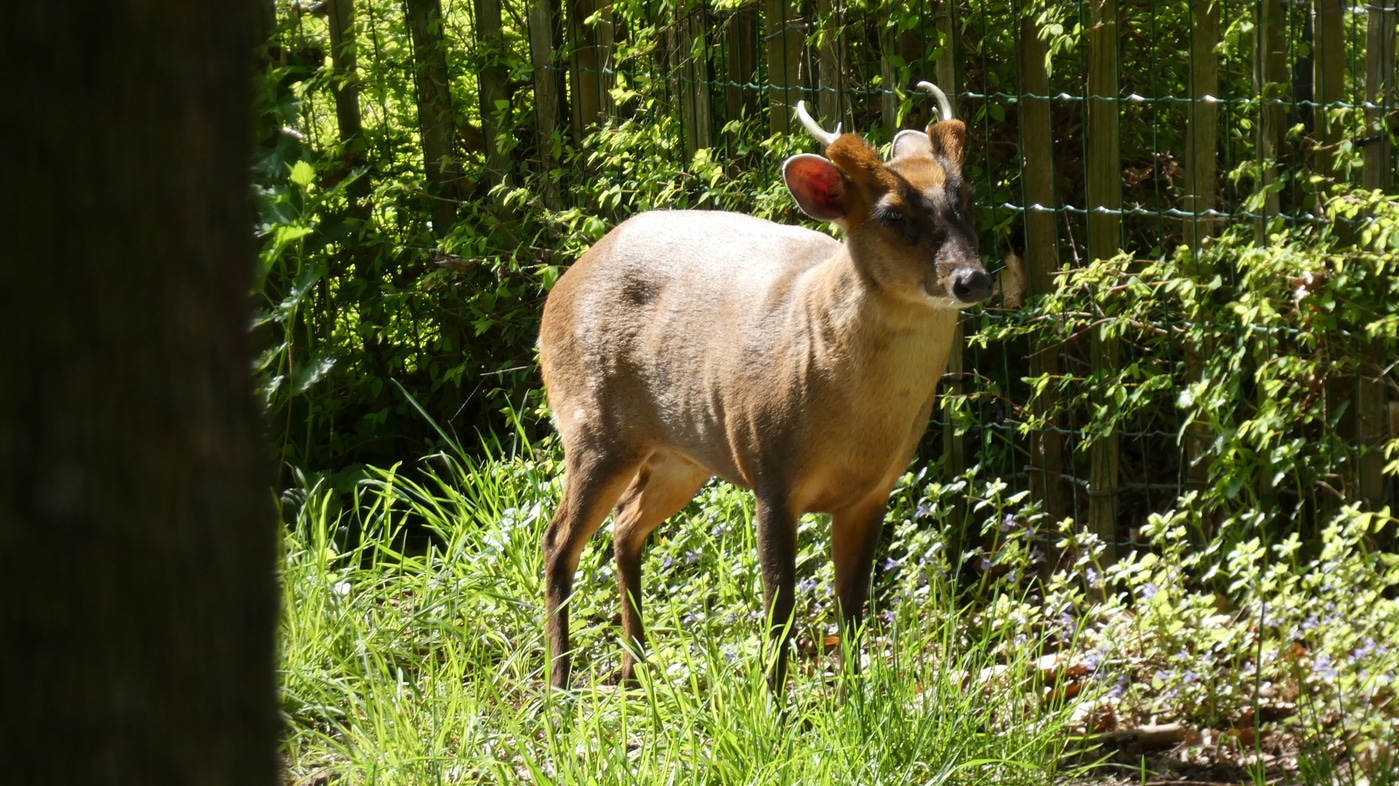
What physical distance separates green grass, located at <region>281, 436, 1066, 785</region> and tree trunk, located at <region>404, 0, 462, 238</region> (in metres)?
1.91

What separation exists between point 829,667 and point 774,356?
4.13 feet

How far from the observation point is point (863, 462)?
4.01 metres

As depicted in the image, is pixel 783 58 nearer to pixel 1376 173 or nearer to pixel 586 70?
pixel 586 70

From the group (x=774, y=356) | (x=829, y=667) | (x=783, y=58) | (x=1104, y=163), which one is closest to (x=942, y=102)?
(x=774, y=356)

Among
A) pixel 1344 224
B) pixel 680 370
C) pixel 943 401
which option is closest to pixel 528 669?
pixel 680 370

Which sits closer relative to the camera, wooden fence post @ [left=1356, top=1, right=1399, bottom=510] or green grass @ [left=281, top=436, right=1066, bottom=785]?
green grass @ [left=281, top=436, right=1066, bottom=785]

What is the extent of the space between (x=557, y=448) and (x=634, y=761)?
8.09ft

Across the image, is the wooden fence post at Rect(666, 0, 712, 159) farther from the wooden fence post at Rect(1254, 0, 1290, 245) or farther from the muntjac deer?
the wooden fence post at Rect(1254, 0, 1290, 245)

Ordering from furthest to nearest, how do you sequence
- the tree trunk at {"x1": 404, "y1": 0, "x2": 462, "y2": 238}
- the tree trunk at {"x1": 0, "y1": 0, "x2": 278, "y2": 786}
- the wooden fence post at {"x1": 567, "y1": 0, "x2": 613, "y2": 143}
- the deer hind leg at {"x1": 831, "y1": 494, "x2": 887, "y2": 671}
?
the tree trunk at {"x1": 404, "y1": 0, "x2": 462, "y2": 238}, the wooden fence post at {"x1": 567, "y1": 0, "x2": 613, "y2": 143}, the deer hind leg at {"x1": 831, "y1": 494, "x2": 887, "y2": 671}, the tree trunk at {"x1": 0, "y1": 0, "x2": 278, "y2": 786}

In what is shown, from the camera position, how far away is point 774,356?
4.07 m

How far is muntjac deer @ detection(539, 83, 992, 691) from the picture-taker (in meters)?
3.89

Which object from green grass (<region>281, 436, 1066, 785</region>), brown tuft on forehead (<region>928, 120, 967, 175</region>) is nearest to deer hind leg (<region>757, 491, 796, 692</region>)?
green grass (<region>281, 436, 1066, 785</region>)

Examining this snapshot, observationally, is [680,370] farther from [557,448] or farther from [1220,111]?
[1220,111]

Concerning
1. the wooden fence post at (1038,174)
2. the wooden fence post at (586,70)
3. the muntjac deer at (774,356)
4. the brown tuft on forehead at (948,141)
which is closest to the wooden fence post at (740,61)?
the wooden fence post at (586,70)
